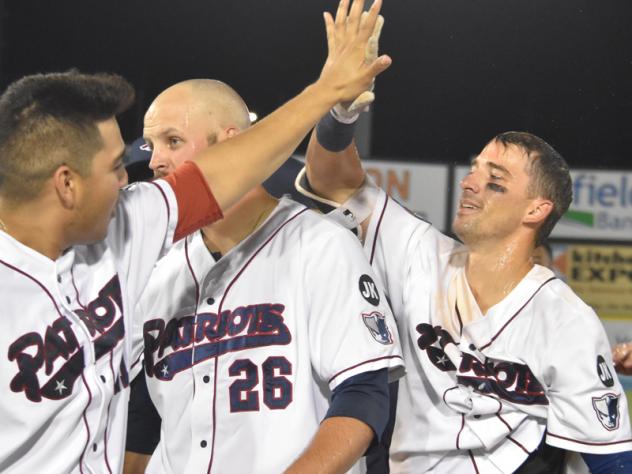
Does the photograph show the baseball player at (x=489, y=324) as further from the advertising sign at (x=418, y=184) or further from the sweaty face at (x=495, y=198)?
the advertising sign at (x=418, y=184)

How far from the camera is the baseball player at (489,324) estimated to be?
2344 millimetres

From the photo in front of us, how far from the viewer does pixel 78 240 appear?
6.23 feet

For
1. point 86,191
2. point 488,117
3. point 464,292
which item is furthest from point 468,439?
point 488,117

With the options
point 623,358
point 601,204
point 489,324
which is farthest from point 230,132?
point 601,204

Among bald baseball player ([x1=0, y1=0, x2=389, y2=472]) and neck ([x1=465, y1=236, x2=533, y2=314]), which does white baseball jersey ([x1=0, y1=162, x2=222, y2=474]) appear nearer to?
bald baseball player ([x1=0, y1=0, x2=389, y2=472])

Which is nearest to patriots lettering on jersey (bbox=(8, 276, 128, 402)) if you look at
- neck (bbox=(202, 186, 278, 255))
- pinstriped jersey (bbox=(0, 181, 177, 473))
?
pinstriped jersey (bbox=(0, 181, 177, 473))

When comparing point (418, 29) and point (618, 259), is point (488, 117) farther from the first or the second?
point (618, 259)

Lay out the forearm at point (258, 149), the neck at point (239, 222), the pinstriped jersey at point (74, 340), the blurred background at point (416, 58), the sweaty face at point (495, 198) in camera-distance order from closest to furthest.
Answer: the pinstriped jersey at point (74, 340), the forearm at point (258, 149), the neck at point (239, 222), the sweaty face at point (495, 198), the blurred background at point (416, 58)

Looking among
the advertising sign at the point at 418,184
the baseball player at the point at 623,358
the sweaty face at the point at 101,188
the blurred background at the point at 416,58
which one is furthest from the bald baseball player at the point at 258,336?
the blurred background at the point at 416,58

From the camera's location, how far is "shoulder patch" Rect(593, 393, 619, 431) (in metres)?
2.34

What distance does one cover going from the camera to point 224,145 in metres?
2.07

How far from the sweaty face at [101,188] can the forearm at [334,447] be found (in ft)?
1.89

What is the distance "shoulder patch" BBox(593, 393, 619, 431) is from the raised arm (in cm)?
93

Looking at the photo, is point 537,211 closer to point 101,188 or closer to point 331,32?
point 331,32
